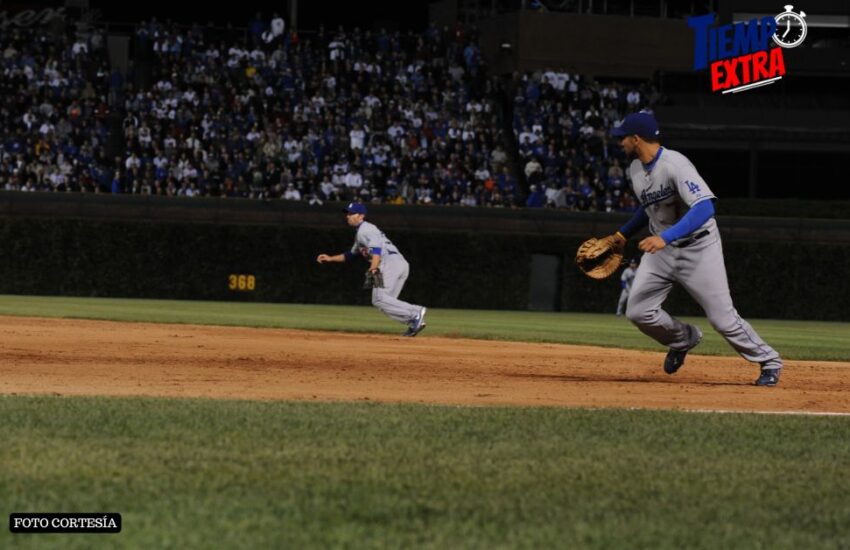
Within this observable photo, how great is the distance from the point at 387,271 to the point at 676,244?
8304 millimetres

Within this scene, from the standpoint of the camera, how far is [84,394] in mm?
9195

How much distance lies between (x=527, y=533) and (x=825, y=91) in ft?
142

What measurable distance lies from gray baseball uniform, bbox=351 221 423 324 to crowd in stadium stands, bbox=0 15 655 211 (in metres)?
16.1

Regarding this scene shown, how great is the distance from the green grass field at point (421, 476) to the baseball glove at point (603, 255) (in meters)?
3.19

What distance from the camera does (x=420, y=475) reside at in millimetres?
5906

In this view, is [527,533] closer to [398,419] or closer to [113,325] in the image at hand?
[398,419]

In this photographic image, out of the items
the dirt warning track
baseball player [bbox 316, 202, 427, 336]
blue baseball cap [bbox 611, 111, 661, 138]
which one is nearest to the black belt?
blue baseball cap [bbox 611, 111, 661, 138]

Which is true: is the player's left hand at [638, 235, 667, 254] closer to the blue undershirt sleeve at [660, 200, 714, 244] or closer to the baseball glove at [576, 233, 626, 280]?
the blue undershirt sleeve at [660, 200, 714, 244]

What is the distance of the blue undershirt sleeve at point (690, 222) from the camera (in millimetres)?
10203

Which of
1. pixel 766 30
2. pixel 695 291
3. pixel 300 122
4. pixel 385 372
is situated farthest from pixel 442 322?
pixel 766 30

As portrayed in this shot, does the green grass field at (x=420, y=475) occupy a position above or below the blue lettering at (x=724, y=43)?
below

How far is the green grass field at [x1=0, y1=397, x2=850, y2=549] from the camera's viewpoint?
4.84 metres

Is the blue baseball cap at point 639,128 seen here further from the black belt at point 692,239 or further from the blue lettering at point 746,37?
the blue lettering at point 746,37

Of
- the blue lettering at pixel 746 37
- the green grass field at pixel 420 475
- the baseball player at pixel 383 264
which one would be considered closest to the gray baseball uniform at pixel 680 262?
the green grass field at pixel 420 475
